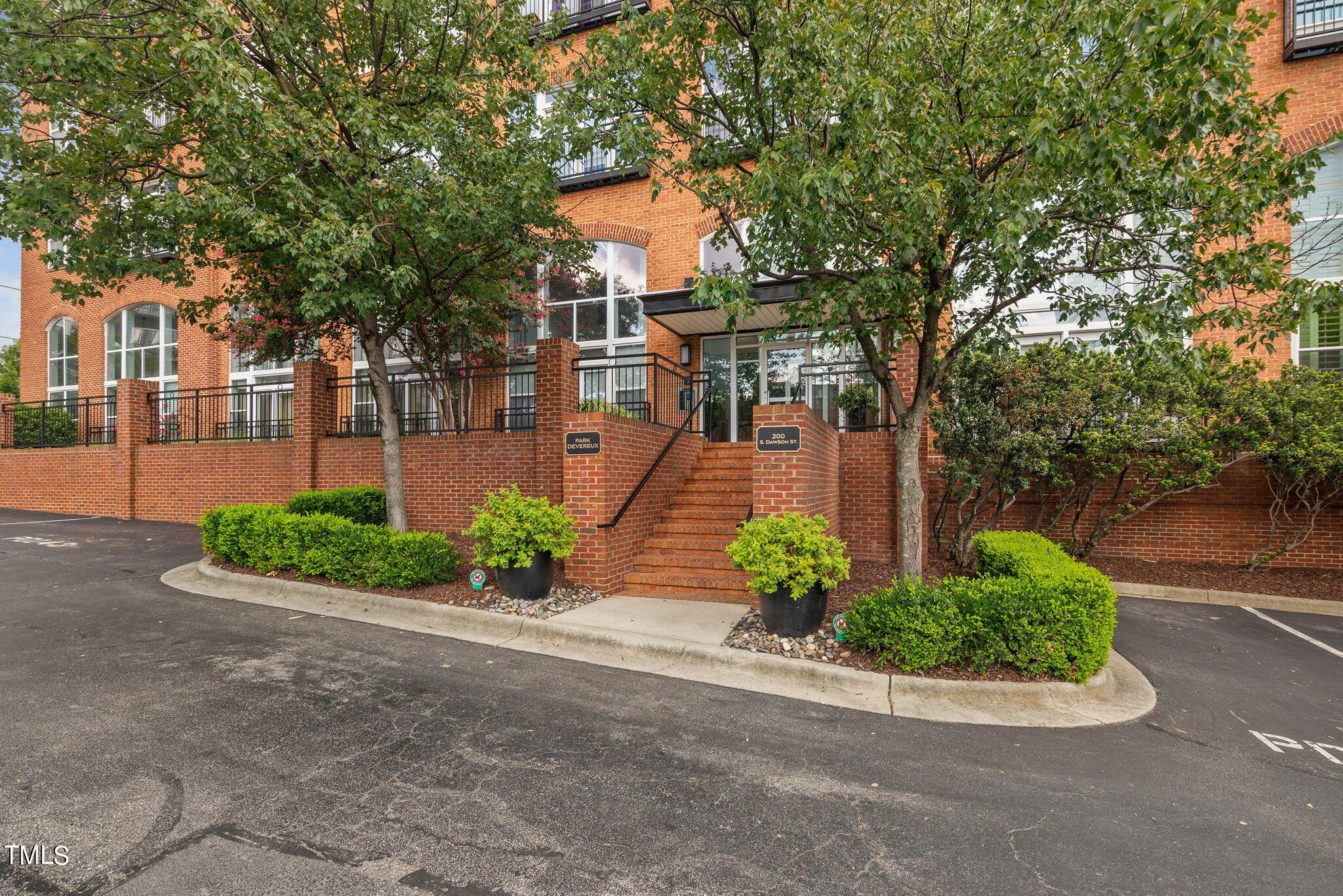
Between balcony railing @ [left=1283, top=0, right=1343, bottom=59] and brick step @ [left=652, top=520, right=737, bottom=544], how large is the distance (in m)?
12.7

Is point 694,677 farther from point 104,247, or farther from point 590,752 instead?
point 104,247

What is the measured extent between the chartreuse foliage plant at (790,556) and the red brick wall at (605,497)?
2118 millimetres

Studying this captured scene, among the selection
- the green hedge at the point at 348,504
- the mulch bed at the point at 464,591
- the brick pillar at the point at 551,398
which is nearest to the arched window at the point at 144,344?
the green hedge at the point at 348,504

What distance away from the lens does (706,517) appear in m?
8.76

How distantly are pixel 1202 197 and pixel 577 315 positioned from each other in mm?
11796

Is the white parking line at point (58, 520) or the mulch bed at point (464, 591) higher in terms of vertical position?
the mulch bed at point (464, 591)

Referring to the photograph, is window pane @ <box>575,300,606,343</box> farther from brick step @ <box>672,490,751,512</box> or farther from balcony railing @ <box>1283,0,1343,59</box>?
balcony railing @ <box>1283,0,1343,59</box>

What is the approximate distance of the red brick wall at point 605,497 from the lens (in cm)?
736

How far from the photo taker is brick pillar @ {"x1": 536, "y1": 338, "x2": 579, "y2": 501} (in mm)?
8961

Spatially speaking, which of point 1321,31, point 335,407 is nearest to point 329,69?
point 335,407

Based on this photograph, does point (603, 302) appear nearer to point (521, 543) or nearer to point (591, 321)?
point (591, 321)

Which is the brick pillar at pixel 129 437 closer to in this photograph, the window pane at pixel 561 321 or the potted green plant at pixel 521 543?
the window pane at pixel 561 321

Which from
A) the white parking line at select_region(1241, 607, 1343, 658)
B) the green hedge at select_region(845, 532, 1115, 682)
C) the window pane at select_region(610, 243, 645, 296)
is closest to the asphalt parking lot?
the green hedge at select_region(845, 532, 1115, 682)

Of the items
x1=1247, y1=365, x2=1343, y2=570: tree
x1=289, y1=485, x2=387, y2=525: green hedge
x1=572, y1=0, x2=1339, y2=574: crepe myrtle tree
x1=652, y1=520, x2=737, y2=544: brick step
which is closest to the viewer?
x1=572, y1=0, x2=1339, y2=574: crepe myrtle tree
